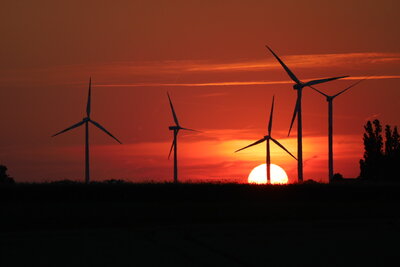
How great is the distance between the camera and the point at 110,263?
2483cm

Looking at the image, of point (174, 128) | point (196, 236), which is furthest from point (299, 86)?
point (196, 236)

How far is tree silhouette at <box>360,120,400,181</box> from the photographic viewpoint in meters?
141

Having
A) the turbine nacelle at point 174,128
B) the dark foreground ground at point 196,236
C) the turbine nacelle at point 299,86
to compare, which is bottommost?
the dark foreground ground at point 196,236

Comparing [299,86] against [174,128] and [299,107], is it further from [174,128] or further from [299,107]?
[174,128]

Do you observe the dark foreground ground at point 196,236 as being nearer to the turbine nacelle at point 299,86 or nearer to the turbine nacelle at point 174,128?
the turbine nacelle at point 299,86

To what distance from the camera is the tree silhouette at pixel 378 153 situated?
141 m

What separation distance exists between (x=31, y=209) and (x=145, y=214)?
9590 mm

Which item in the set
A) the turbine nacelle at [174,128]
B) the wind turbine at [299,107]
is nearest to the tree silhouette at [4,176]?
the turbine nacelle at [174,128]

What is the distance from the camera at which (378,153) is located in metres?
152

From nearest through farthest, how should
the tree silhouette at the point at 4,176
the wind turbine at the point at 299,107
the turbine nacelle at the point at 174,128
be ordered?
the wind turbine at the point at 299,107 → the turbine nacelle at the point at 174,128 → the tree silhouette at the point at 4,176

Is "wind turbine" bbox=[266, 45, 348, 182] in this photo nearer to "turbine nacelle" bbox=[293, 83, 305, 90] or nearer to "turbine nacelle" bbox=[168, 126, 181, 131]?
"turbine nacelle" bbox=[293, 83, 305, 90]

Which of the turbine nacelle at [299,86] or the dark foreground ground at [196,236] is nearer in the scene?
the dark foreground ground at [196,236]

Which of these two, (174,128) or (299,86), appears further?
(174,128)

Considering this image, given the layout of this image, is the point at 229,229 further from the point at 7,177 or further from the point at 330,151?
the point at 7,177
